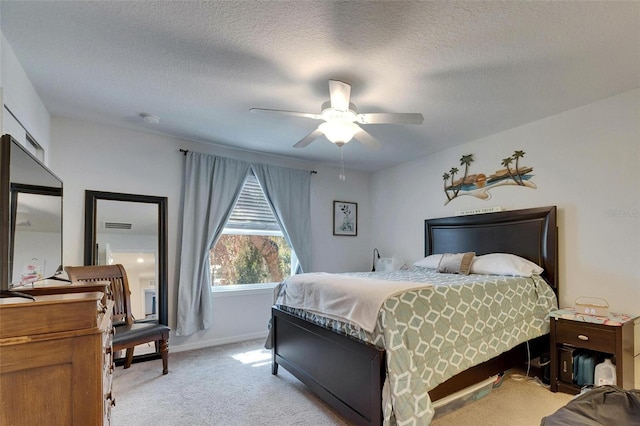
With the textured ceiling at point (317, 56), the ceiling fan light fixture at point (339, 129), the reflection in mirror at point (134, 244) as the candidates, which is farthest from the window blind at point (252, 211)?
the ceiling fan light fixture at point (339, 129)

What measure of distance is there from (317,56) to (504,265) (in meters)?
2.59

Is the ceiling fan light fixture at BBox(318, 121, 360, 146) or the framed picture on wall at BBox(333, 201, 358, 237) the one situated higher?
the ceiling fan light fixture at BBox(318, 121, 360, 146)

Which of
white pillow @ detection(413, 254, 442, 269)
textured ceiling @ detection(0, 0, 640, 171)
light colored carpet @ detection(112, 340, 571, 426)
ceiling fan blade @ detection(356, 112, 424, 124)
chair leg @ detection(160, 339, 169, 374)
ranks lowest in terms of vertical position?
light colored carpet @ detection(112, 340, 571, 426)

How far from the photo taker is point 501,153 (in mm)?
3549

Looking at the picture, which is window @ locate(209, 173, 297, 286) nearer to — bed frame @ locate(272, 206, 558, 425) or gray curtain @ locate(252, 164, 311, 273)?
gray curtain @ locate(252, 164, 311, 273)

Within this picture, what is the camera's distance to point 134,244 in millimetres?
3477

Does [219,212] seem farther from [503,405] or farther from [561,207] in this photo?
[561,207]

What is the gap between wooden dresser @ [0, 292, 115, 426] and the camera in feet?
3.23

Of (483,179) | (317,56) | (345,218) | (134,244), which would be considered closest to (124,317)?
(134,244)

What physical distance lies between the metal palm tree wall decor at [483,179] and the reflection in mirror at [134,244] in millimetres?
3672

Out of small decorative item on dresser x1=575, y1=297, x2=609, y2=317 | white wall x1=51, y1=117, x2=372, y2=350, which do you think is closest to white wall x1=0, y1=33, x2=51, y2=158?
white wall x1=51, y1=117, x2=372, y2=350

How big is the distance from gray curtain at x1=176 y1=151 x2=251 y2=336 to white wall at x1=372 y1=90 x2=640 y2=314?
124 inches

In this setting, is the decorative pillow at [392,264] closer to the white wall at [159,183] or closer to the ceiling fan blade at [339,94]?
the white wall at [159,183]

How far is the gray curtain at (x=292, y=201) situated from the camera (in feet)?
14.2
